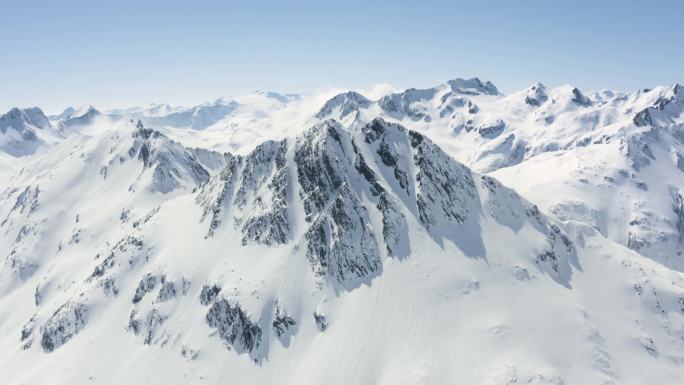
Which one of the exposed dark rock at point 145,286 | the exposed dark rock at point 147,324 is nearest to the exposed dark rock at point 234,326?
the exposed dark rock at point 147,324

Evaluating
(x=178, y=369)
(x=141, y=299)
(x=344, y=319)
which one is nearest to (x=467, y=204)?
(x=344, y=319)

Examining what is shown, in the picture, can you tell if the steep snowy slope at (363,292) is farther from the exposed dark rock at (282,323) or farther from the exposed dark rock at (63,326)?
the exposed dark rock at (63,326)

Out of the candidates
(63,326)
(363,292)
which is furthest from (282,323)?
(63,326)

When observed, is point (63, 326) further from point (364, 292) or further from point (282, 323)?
point (364, 292)

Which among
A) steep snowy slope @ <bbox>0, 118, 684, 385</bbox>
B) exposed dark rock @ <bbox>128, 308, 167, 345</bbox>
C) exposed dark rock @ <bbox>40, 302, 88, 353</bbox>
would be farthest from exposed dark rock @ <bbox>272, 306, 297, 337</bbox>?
exposed dark rock @ <bbox>40, 302, 88, 353</bbox>

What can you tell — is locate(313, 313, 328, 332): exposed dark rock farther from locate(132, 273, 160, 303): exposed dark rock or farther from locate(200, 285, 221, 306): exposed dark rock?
locate(132, 273, 160, 303): exposed dark rock

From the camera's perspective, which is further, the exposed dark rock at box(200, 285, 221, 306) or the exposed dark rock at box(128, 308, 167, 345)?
the exposed dark rock at box(200, 285, 221, 306)

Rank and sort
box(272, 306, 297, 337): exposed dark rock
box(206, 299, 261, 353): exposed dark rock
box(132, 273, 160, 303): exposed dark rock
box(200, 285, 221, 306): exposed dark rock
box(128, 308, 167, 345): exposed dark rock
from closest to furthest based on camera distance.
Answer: box(272, 306, 297, 337): exposed dark rock < box(206, 299, 261, 353): exposed dark rock < box(128, 308, 167, 345): exposed dark rock < box(200, 285, 221, 306): exposed dark rock < box(132, 273, 160, 303): exposed dark rock

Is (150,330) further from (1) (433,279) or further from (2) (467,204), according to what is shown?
(2) (467,204)
